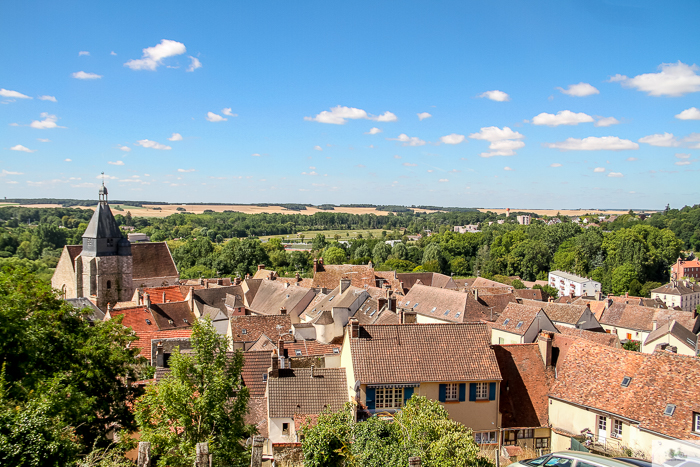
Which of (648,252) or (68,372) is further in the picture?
(648,252)

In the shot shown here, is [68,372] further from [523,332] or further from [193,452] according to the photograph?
[523,332]

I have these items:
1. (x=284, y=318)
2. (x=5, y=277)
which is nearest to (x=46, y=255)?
(x=284, y=318)

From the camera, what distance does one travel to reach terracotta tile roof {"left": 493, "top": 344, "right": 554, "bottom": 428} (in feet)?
81.3

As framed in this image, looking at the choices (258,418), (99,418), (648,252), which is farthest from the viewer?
(648,252)

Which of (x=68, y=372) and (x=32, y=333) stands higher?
(x=32, y=333)

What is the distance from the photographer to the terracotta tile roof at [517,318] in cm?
4094

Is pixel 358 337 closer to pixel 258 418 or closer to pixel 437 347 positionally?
pixel 437 347

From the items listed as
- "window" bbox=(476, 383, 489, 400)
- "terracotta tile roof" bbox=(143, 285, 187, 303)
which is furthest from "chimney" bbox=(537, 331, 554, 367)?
"terracotta tile roof" bbox=(143, 285, 187, 303)

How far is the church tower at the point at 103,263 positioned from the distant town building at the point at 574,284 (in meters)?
79.0

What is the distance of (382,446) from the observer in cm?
1370

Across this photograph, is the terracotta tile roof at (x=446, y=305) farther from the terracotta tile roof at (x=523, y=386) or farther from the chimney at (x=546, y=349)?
the terracotta tile roof at (x=523, y=386)

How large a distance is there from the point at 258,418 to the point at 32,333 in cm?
1048

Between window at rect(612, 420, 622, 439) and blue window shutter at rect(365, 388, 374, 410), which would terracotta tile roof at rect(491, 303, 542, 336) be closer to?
window at rect(612, 420, 622, 439)

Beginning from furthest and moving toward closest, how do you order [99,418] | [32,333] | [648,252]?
1. [648,252]
2. [99,418]
3. [32,333]
